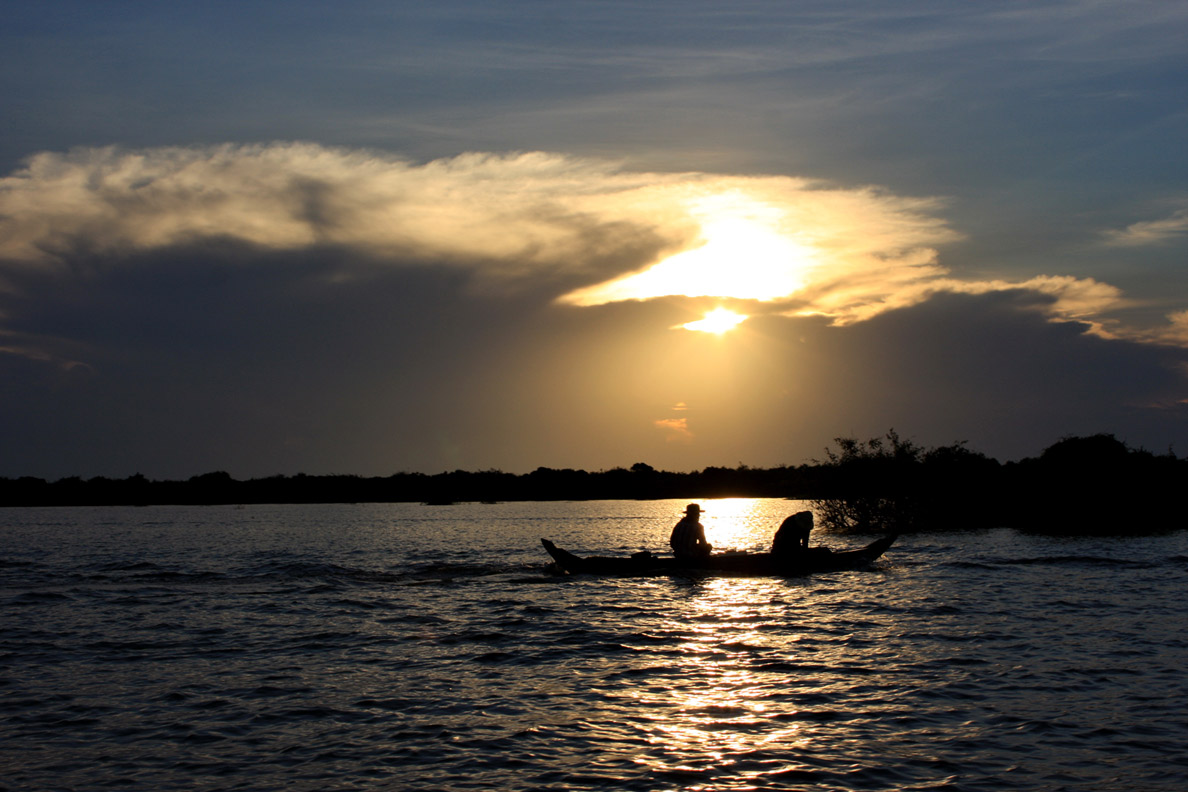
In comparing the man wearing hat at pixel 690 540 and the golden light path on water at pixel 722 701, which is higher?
the man wearing hat at pixel 690 540

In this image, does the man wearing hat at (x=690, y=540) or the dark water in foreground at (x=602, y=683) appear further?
the man wearing hat at (x=690, y=540)

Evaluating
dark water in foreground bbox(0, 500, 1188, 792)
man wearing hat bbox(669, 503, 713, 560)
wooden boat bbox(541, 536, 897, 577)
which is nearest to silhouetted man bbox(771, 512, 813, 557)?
wooden boat bbox(541, 536, 897, 577)

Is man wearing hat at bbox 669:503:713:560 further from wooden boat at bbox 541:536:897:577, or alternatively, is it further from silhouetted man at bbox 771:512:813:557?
silhouetted man at bbox 771:512:813:557

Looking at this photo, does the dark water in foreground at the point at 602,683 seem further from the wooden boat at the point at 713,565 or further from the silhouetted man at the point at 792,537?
the silhouetted man at the point at 792,537

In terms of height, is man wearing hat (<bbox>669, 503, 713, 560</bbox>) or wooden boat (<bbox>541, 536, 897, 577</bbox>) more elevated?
man wearing hat (<bbox>669, 503, 713, 560</bbox>)

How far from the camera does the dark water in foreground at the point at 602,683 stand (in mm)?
11461

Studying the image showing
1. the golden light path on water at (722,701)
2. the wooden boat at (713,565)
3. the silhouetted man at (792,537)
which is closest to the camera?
the golden light path on water at (722,701)

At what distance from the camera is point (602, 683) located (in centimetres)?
1627

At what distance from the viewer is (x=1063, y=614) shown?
2359 cm

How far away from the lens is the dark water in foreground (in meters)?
11.5

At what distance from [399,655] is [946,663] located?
442 inches

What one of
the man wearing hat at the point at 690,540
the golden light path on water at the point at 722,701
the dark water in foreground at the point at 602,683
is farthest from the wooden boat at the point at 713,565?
the golden light path on water at the point at 722,701

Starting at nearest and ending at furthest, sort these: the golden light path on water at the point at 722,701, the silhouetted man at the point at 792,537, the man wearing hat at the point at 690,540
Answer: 1. the golden light path on water at the point at 722,701
2. the man wearing hat at the point at 690,540
3. the silhouetted man at the point at 792,537

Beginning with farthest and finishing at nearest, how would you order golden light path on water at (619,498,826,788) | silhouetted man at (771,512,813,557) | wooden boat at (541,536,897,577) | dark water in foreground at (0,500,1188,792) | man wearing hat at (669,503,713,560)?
silhouetted man at (771,512,813,557)
wooden boat at (541,536,897,577)
man wearing hat at (669,503,713,560)
golden light path on water at (619,498,826,788)
dark water in foreground at (0,500,1188,792)
